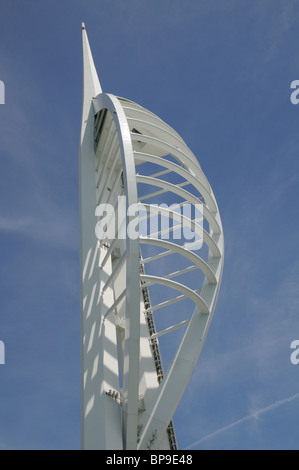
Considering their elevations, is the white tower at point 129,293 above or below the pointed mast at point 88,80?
below

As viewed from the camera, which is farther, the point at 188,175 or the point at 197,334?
the point at 188,175

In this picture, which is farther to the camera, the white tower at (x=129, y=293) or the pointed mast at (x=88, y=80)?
the pointed mast at (x=88, y=80)

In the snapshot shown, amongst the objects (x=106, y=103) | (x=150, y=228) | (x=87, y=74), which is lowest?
(x=150, y=228)

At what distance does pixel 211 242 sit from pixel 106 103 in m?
6.38

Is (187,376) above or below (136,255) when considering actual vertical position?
below

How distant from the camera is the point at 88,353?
14.7 metres

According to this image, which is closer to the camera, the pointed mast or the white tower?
the white tower

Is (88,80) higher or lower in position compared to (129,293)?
higher

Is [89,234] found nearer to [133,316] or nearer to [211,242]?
[211,242]

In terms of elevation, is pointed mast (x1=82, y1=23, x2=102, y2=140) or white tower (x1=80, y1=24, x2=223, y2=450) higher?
pointed mast (x1=82, y1=23, x2=102, y2=140)

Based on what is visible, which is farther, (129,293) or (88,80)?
(88,80)
